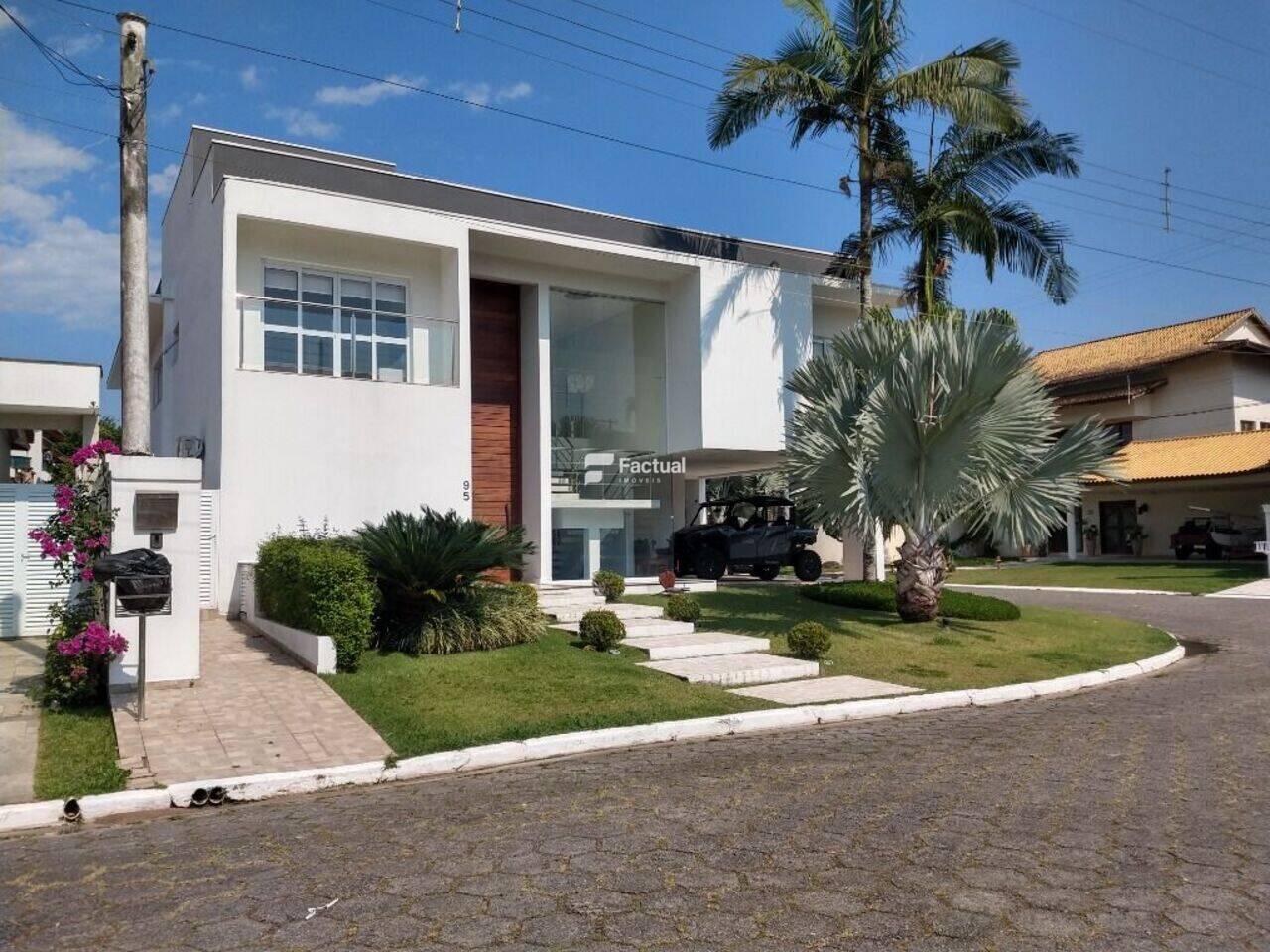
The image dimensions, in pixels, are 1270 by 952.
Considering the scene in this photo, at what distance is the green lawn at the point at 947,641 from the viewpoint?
39.0 feet

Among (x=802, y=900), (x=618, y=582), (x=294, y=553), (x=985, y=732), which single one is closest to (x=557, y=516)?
(x=618, y=582)

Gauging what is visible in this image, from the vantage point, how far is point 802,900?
4430mm

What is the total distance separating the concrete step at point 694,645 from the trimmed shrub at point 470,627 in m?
1.39

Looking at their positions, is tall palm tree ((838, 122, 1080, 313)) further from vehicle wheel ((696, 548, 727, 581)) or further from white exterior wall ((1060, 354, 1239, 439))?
white exterior wall ((1060, 354, 1239, 439))

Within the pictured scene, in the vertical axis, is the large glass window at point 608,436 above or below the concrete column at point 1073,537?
above

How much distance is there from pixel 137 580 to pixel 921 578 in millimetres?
10993

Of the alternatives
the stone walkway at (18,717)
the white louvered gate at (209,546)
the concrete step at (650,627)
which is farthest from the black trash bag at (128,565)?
the concrete step at (650,627)

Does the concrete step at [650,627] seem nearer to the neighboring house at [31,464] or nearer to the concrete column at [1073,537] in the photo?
the neighboring house at [31,464]

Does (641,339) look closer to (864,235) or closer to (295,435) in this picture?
(864,235)

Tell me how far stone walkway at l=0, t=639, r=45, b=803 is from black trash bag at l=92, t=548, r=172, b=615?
1.29 meters

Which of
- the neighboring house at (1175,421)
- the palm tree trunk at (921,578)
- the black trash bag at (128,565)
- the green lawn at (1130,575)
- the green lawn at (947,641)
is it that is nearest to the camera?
the black trash bag at (128,565)

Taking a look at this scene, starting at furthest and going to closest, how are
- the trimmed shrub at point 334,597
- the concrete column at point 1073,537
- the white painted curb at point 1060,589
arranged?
the concrete column at point 1073,537 → the white painted curb at point 1060,589 → the trimmed shrub at point 334,597

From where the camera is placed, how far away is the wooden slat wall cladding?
1873 centimetres

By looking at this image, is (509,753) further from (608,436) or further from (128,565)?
(608,436)
